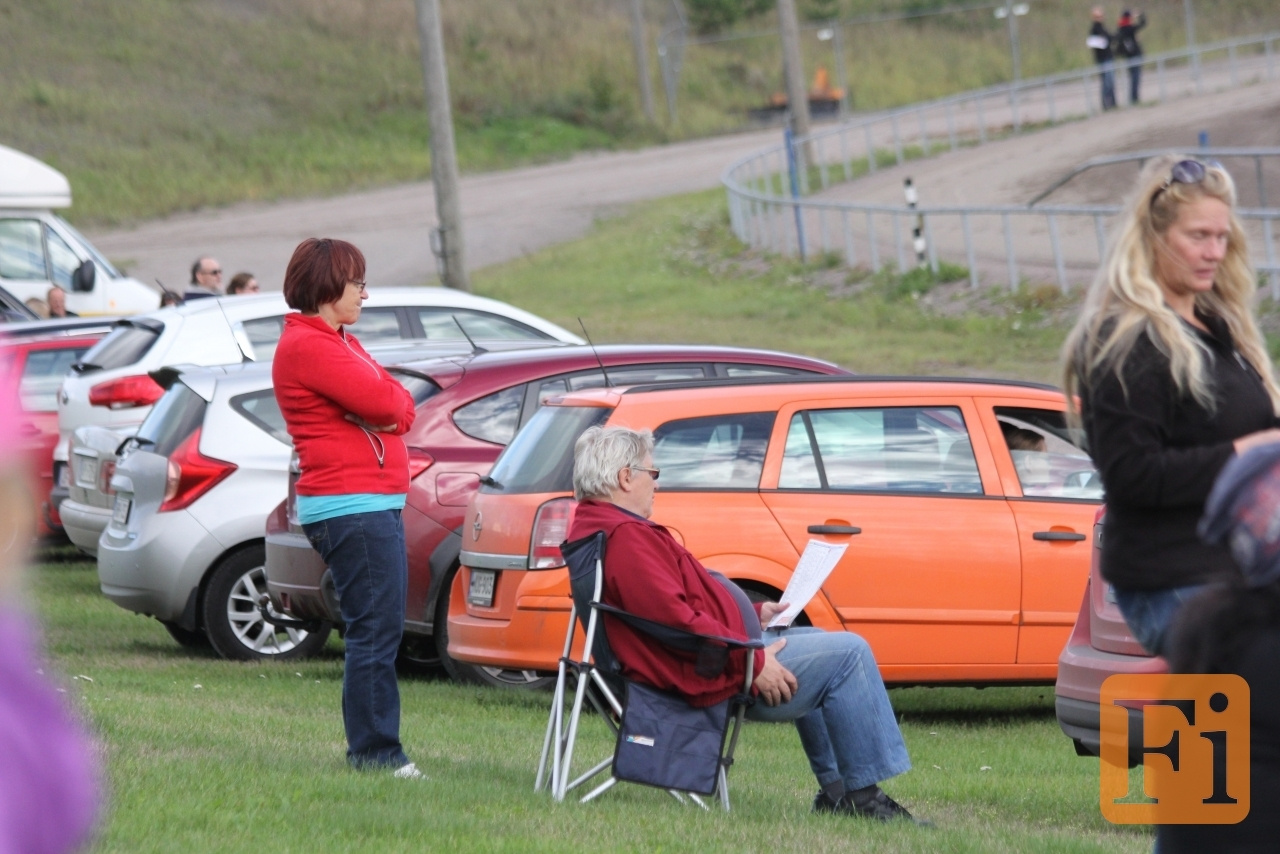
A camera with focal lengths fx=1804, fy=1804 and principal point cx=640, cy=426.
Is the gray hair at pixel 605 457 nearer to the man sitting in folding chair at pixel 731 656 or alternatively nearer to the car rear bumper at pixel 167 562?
the man sitting in folding chair at pixel 731 656

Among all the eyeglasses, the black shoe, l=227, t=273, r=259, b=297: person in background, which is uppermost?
the eyeglasses

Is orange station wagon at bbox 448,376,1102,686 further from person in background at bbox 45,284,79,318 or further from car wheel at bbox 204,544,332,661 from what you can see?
person in background at bbox 45,284,79,318

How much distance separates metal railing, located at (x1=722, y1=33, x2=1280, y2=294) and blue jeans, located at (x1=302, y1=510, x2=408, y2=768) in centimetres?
1021

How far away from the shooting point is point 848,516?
770 cm

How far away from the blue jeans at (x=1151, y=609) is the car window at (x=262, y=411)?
6812 millimetres

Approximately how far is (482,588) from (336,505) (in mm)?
1933

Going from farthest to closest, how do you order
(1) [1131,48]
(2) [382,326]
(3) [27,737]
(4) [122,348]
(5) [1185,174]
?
(1) [1131,48] → (2) [382,326] → (4) [122,348] → (5) [1185,174] → (3) [27,737]

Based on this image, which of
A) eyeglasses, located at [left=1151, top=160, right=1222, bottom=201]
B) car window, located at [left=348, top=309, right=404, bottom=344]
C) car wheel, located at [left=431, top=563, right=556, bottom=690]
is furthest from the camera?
Result: car window, located at [left=348, top=309, right=404, bottom=344]

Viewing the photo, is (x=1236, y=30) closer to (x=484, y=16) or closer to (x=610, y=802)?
(x=484, y=16)

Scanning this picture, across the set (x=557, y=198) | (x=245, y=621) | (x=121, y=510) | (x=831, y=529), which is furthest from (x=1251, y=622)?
(x=557, y=198)

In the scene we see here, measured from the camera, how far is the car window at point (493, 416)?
8.89 meters

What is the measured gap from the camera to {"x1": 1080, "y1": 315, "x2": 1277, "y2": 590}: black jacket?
11.6 ft

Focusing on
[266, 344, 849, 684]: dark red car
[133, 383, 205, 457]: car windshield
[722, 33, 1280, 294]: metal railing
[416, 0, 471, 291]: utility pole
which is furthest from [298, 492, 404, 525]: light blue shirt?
[416, 0, 471, 291]: utility pole

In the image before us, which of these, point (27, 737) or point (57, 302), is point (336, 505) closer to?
point (27, 737)
